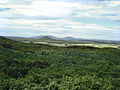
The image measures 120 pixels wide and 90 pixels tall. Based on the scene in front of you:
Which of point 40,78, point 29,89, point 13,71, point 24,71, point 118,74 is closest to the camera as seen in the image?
point 29,89

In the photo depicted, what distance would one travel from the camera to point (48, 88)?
42.5 meters

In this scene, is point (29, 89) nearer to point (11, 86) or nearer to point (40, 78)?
point (11, 86)

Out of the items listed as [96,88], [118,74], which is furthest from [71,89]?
[118,74]

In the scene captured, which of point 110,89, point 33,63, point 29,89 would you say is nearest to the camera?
point 29,89

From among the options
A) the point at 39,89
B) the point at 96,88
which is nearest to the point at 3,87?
the point at 39,89

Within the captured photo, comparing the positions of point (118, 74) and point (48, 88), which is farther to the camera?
point (118, 74)

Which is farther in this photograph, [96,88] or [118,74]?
[118,74]

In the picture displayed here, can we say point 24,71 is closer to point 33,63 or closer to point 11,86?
point 33,63

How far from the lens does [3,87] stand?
136 feet

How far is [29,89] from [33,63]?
45547 mm

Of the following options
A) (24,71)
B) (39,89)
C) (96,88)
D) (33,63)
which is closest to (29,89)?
(39,89)

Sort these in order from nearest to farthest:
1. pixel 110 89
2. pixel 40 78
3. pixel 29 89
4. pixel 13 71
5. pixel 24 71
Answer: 1. pixel 29 89
2. pixel 110 89
3. pixel 40 78
4. pixel 13 71
5. pixel 24 71

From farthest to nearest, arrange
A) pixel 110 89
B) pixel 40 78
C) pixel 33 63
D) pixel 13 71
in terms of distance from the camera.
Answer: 1. pixel 33 63
2. pixel 13 71
3. pixel 40 78
4. pixel 110 89

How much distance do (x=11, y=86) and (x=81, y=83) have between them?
21.2 meters
